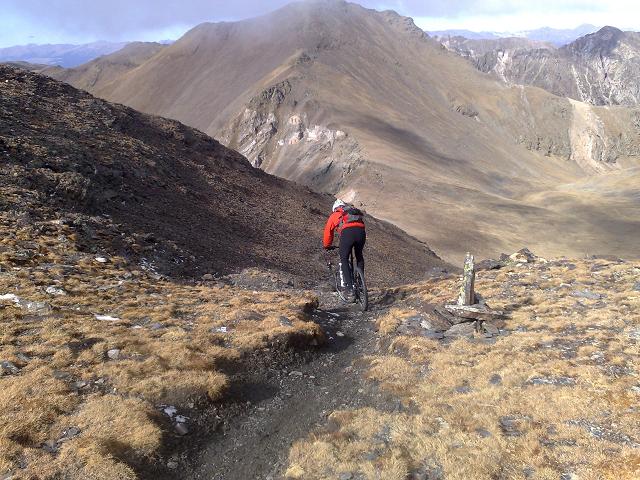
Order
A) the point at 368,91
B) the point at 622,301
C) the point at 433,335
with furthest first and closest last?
the point at 368,91 < the point at 622,301 < the point at 433,335

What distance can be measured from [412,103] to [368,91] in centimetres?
1951

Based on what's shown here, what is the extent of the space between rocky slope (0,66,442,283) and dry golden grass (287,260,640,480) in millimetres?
10147

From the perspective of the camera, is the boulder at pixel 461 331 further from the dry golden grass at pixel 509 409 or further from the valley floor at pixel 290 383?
the dry golden grass at pixel 509 409

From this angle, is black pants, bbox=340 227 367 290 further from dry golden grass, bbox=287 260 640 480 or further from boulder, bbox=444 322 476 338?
boulder, bbox=444 322 476 338

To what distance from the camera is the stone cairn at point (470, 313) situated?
12.2 meters

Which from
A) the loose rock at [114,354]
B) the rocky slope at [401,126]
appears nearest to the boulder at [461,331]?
the loose rock at [114,354]

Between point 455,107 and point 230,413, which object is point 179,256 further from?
point 455,107

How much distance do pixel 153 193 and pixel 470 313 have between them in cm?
1720

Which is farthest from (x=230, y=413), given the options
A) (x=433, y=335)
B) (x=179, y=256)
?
(x=179, y=256)

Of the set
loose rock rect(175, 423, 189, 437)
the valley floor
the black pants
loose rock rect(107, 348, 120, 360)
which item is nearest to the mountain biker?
the black pants

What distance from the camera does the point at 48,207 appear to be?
16547 mm

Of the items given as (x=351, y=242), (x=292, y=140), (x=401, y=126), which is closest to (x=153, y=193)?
(x=351, y=242)

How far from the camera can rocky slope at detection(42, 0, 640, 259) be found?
230 ft

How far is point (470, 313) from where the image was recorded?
12477 millimetres
